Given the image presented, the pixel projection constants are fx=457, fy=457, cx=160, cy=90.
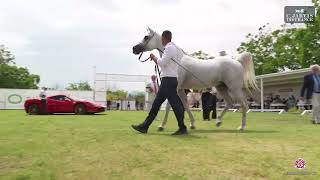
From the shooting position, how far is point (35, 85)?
10288 cm

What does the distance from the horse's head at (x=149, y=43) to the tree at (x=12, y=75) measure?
80.0 meters

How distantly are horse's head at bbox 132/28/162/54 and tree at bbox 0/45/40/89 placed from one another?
80032 mm

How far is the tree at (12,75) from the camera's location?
86.8 m

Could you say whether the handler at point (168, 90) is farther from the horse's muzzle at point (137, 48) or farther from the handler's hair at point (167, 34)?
the horse's muzzle at point (137, 48)

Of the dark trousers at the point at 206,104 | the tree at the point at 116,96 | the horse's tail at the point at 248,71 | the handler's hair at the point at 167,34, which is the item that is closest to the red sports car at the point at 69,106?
the dark trousers at the point at 206,104

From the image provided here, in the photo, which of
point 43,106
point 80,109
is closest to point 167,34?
point 43,106

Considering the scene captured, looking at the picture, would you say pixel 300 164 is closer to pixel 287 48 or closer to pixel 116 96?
pixel 287 48

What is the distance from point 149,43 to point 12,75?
84975 mm

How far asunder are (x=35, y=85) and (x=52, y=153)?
100m

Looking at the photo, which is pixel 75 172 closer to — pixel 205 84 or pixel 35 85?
pixel 205 84

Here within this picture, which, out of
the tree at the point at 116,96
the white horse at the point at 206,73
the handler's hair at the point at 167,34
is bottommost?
the white horse at the point at 206,73

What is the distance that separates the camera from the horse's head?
34.4ft

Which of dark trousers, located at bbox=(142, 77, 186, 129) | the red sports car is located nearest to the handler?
dark trousers, located at bbox=(142, 77, 186, 129)

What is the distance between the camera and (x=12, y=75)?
90.4 metres
